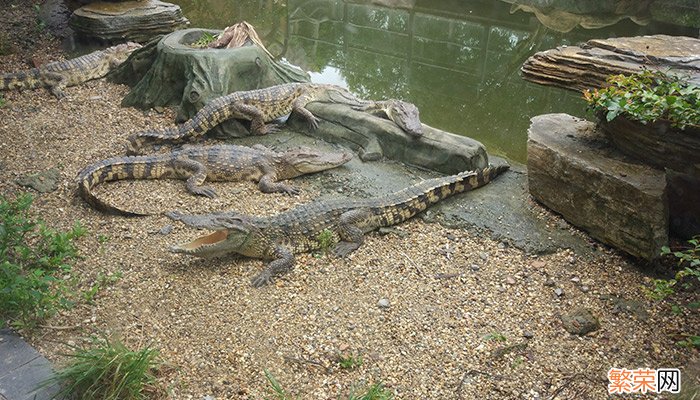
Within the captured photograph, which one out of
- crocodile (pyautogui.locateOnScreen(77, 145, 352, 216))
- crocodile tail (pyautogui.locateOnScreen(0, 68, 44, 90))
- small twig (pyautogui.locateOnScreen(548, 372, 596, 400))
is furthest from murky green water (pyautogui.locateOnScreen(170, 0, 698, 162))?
small twig (pyautogui.locateOnScreen(548, 372, 596, 400))

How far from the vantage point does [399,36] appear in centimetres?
1216

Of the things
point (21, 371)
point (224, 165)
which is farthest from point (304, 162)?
point (21, 371)

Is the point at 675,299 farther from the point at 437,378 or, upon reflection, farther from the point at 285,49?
the point at 285,49

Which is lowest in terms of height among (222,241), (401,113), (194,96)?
(222,241)

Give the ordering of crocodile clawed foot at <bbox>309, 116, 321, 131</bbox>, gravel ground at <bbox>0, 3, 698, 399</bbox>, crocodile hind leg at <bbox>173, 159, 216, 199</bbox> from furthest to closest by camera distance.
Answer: crocodile clawed foot at <bbox>309, 116, 321, 131</bbox> → crocodile hind leg at <bbox>173, 159, 216, 199</bbox> → gravel ground at <bbox>0, 3, 698, 399</bbox>

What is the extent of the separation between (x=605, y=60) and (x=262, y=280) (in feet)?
9.97

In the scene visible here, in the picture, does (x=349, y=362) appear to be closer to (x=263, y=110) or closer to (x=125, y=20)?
(x=263, y=110)

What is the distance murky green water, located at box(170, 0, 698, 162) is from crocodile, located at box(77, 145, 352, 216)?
280 cm

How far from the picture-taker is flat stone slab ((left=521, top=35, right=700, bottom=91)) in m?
4.24

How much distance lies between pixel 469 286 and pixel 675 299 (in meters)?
1.37

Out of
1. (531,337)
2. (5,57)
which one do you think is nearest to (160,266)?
(531,337)

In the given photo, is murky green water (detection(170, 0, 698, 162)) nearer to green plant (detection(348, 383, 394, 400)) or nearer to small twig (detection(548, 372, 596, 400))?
small twig (detection(548, 372, 596, 400))

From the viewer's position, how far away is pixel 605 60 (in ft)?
14.5

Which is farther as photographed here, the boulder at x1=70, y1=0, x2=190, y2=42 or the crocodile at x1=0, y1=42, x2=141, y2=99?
the boulder at x1=70, y1=0, x2=190, y2=42
